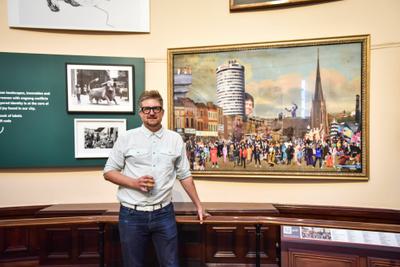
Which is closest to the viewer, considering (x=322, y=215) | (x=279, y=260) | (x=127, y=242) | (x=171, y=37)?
(x=127, y=242)

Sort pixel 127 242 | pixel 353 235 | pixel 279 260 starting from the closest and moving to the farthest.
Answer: pixel 127 242, pixel 353 235, pixel 279 260

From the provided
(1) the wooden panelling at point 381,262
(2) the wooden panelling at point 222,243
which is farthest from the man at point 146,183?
(1) the wooden panelling at point 381,262

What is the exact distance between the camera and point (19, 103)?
2.30 metres

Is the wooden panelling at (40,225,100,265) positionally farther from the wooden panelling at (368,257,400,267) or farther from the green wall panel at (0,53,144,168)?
the wooden panelling at (368,257,400,267)

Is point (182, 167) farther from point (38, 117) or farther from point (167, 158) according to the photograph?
point (38, 117)

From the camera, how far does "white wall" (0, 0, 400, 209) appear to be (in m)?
2.15

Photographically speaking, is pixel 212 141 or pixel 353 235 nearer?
pixel 353 235

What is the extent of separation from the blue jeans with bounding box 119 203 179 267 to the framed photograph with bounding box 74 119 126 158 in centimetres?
92

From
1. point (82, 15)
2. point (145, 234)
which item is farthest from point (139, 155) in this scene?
point (82, 15)

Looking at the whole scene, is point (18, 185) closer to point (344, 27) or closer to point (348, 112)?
point (348, 112)

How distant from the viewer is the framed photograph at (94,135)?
236 centimetres

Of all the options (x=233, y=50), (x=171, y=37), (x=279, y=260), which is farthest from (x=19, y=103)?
(x=279, y=260)

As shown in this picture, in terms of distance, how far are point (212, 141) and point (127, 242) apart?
3.88 feet

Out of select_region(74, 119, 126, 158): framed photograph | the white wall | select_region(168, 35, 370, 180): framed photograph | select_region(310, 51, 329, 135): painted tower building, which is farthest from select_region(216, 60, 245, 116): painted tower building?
select_region(74, 119, 126, 158): framed photograph
